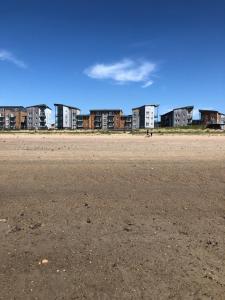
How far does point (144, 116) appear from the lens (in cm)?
16100

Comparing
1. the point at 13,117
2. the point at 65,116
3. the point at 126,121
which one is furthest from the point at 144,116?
the point at 13,117

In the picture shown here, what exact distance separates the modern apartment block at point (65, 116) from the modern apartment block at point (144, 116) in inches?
1015

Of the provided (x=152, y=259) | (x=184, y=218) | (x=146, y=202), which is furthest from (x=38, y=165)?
(x=152, y=259)

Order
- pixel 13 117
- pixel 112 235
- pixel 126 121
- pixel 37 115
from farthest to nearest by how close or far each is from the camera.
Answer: pixel 13 117, pixel 126 121, pixel 37 115, pixel 112 235

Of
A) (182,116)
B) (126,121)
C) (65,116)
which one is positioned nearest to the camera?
(182,116)

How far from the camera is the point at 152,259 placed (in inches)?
227

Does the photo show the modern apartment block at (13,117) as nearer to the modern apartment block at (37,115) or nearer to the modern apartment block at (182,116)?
the modern apartment block at (37,115)

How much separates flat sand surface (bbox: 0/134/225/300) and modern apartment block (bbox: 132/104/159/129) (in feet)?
489

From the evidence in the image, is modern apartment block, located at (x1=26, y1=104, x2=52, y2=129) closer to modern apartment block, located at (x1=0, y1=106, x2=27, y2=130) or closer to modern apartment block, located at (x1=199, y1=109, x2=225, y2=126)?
modern apartment block, located at (x1=0, y1=106, x2=27, y2=130)

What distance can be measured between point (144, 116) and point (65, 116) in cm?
3276

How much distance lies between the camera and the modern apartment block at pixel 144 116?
160m

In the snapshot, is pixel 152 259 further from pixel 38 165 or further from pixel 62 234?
pixel 38 165

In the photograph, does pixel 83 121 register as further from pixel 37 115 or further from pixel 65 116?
pixel 37 115

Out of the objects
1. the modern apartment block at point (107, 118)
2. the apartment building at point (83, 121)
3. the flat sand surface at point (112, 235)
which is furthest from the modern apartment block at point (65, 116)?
the flat sand surface at point (112, 235)
